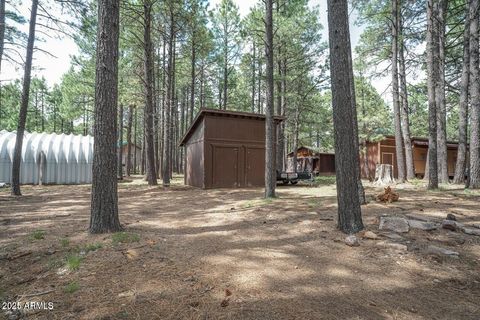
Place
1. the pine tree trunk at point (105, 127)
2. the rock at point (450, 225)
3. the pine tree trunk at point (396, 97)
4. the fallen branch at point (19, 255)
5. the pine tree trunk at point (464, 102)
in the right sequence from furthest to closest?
the pine tree trunk at point (396, 97) < the pine tree trunk at point (464, 102) < the pine tree trunk at point (105, 127) < the rock at point (450, 225) < the fallen branch at point (19, 255)

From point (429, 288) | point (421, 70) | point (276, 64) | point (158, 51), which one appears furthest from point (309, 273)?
point (158, 51)

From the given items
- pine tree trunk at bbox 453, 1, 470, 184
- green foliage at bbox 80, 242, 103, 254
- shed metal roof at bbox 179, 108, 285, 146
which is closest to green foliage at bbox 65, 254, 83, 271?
green foliage at bbox 80, 242, 103, 254

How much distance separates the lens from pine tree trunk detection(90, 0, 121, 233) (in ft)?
16.2

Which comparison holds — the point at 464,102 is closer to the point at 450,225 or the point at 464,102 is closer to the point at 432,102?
the point at 432,102

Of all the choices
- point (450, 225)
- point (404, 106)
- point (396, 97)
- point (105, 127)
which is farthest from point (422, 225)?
point (396, 97)

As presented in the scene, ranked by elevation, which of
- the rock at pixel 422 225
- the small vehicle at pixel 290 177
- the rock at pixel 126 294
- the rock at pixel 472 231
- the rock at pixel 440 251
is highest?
the small vehicle at pixel 290 177

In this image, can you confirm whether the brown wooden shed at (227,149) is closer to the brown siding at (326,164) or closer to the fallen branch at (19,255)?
the fallen branch at (19,255)

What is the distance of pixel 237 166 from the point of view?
1538 centimetres

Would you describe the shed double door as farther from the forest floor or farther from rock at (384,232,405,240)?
rock at (384,232,405,240)

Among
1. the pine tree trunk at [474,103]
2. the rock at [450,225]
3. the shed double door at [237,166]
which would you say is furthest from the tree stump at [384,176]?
the rock at [450,225]

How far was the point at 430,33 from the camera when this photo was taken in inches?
414

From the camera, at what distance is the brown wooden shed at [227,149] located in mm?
14641

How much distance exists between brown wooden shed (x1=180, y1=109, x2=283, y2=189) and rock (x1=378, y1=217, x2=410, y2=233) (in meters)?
10.5

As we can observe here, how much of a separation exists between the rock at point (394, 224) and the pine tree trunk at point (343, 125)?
0.45 meters
